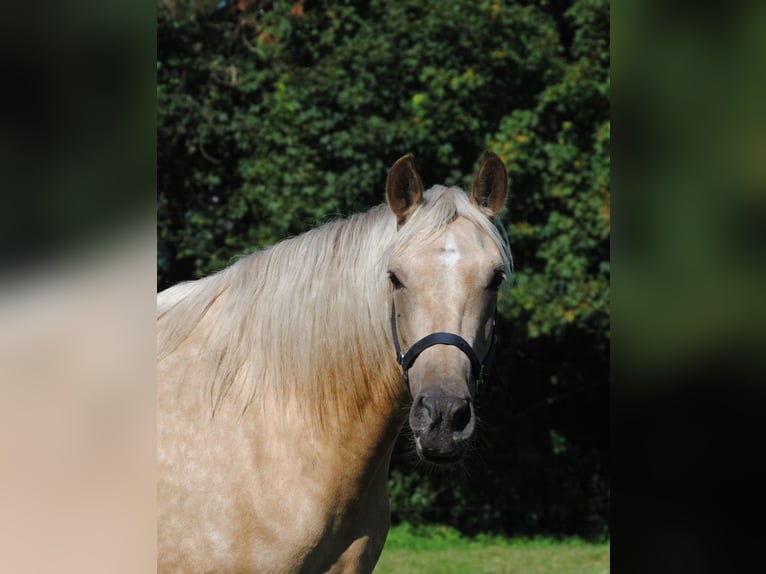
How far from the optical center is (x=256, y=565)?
7.83 feet

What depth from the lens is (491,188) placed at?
273 centimetres

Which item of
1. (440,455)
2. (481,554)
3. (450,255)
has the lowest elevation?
(481,554)

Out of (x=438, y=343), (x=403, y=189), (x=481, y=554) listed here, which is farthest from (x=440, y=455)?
(x=481, y=554)

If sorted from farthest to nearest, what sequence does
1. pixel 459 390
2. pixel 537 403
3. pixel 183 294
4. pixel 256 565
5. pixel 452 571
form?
pixel 537 403, pixel 452 571, pixel 183 294, pixel 256 565, pixel 459 390

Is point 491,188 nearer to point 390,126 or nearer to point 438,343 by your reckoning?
point 438,343

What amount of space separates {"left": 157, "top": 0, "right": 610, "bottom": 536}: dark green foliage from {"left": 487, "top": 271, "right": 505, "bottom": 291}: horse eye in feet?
17.1

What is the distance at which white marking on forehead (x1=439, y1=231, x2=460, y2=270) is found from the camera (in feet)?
7.74

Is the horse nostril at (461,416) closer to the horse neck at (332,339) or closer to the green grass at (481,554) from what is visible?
the horse neck at (332,339)

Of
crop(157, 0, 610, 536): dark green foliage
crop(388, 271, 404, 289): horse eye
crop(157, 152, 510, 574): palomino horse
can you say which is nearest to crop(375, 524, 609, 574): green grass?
crop(157, 0, 610, 536): dark green foliage

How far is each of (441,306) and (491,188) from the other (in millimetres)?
605

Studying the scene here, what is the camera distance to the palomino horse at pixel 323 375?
92.2 inches
